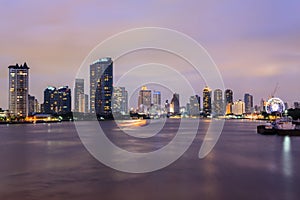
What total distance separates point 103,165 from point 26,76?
573 feet

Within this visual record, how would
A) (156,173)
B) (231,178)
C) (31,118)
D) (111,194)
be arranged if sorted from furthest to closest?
(31,118), (156,173), (231,178), (111,194)

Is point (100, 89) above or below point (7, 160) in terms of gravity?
above

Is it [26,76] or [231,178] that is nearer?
[231,178]

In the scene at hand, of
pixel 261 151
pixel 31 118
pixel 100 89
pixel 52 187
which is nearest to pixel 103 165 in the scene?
pixel 52 187

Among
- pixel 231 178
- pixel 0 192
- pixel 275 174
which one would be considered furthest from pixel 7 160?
pixel 275 174

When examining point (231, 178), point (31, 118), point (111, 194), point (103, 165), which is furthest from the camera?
point (31, 118)

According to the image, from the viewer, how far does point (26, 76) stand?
18125 cm

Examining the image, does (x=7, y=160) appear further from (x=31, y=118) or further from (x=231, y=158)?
(x=31, y=118)

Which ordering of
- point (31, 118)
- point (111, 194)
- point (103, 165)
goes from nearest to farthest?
point (111, 194) < point (103, 165) < point (31, 118)

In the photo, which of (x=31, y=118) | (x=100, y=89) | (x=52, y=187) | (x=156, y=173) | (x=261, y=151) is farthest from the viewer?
(x=100, y=89)

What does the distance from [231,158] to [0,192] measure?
14.9 m

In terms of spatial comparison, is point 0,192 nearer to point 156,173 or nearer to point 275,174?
point 156,173

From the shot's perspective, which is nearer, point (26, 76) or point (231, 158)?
point (231, 158)

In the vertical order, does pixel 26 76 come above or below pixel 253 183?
above
